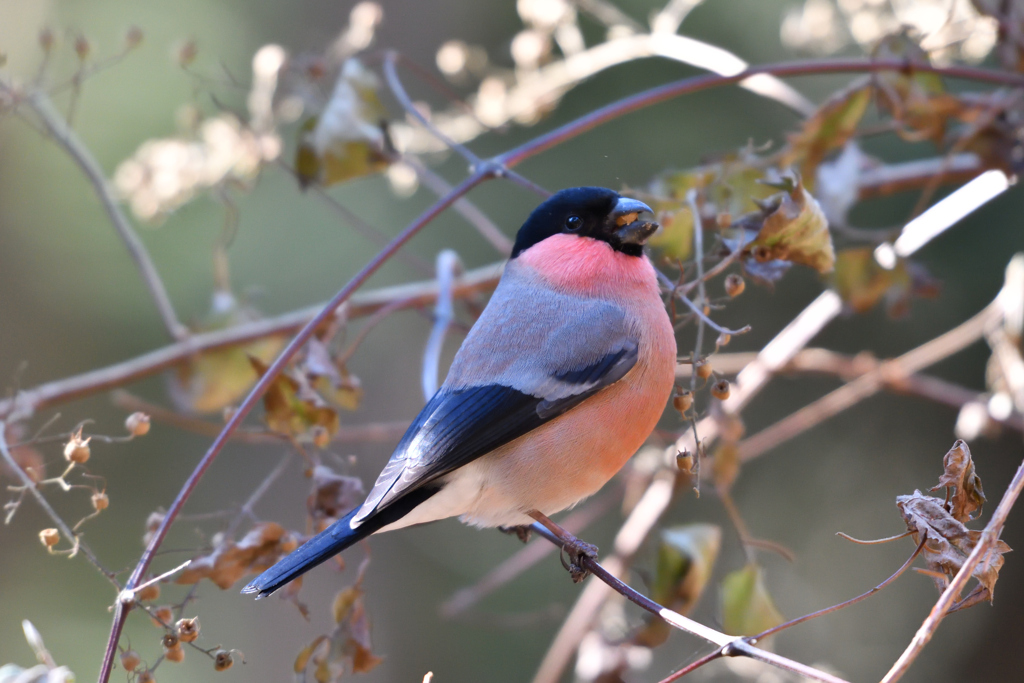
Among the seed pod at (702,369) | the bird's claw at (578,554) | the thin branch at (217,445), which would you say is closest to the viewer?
the thin branch at (217,445)

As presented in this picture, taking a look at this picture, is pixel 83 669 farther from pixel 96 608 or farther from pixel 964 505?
pixel 964 505

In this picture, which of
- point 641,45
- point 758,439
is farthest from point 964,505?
point 641,45

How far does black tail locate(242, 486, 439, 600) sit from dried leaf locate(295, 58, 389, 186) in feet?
2.62

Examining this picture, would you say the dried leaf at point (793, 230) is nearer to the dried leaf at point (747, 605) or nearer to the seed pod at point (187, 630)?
the dried leaf at point (747, 605)

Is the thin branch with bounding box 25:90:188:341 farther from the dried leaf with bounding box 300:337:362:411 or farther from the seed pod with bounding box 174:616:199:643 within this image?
the seed pod with bounding box 174:616:199:643

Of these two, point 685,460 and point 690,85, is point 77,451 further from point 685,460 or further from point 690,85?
point 690,85

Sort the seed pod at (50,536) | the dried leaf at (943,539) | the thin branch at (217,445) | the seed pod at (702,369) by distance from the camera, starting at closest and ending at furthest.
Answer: the dried leaf at (943,539) < the thin branch at (217,445) < the seed pod at (50,536) < the seed pod at (702,369)

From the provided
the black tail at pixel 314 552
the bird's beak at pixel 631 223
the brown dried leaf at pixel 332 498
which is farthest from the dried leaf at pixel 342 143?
the black tail at pixel 314 552

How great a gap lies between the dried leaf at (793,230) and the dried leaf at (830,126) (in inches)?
19.0

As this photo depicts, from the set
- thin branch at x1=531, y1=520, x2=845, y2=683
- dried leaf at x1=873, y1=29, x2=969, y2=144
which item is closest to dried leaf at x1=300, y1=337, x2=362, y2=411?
thin branch at x1=531, y1=520, x2=845, y2=683

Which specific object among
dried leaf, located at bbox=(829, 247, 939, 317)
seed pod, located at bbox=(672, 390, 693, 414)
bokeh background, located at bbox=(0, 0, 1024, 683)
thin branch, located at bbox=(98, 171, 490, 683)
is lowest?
bokeh background, located at bbox=(0, 0, 1024, 683)

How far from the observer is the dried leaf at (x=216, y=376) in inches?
97.6

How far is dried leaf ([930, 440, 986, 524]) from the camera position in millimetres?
1122

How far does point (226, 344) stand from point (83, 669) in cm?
229
